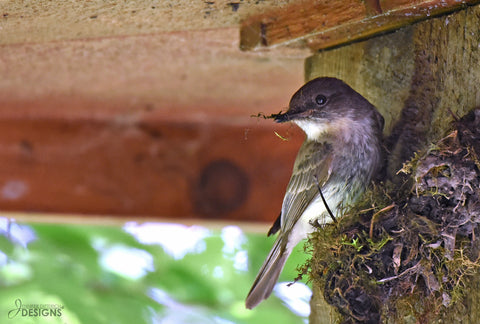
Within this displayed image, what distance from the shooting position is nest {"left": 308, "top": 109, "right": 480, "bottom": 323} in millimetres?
2742

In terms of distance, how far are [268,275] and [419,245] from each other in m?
1.37

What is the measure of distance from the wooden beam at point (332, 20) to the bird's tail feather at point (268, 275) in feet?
3.60

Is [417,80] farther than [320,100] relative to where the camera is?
No

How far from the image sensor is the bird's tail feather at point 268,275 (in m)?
3.96

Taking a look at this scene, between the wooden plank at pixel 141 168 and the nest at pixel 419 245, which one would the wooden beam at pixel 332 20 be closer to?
the nest at pixel 419 245

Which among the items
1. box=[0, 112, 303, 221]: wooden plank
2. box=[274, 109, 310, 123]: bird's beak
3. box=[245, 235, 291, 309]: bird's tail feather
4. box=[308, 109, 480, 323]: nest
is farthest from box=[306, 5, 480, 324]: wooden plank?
box=[0, 112, 303, 221]: wooden plank

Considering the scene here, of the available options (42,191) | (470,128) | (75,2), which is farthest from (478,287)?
(42,191)

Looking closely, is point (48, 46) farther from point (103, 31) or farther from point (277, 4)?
point (277, 4)

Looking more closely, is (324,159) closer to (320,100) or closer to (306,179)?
(306,179)

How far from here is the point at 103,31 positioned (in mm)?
3537

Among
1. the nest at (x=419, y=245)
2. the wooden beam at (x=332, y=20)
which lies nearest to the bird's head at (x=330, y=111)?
the wooden beam at (x=332, y=20)

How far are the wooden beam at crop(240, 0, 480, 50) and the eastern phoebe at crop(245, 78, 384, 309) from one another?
11.1 inches

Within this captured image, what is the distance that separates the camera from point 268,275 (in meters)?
4.02

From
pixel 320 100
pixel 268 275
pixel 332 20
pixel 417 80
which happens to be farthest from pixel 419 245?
pixel 268 275
